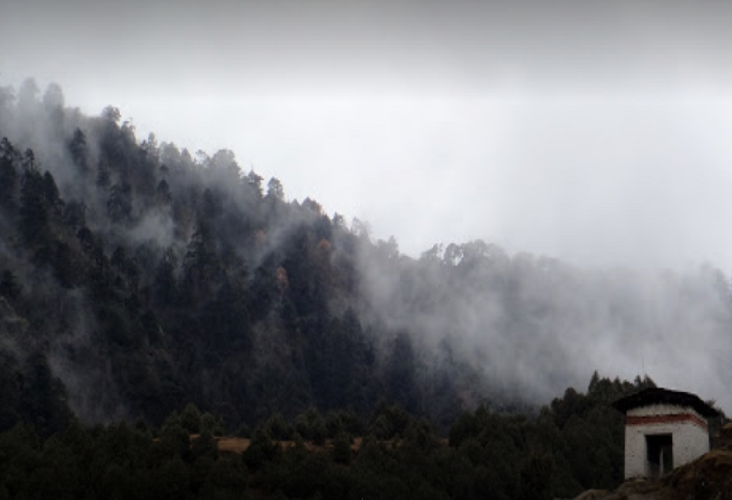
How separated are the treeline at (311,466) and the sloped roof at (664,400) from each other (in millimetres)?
9873

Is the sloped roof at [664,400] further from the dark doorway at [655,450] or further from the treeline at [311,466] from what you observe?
the treeline at [311,466]

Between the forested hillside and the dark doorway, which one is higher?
the forested hillside

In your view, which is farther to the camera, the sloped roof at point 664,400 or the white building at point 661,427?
the sloped roof at point 664,400

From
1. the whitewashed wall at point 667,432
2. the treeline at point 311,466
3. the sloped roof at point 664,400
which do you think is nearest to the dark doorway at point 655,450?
the whitewashed wall at point 667,432

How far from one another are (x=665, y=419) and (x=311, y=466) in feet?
58.4

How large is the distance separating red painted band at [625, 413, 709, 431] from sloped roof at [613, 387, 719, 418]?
0.37 metres

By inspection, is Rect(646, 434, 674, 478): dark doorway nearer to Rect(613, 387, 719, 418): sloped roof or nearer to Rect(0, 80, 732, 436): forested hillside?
Rect(613, 387, 719, 418): sloped roof

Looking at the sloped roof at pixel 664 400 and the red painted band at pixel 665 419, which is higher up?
the sloped roof at pixel 664 400

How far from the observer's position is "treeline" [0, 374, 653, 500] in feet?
113

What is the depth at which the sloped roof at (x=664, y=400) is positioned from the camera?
2627 centimetres

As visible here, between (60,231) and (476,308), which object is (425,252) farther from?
(60,231)

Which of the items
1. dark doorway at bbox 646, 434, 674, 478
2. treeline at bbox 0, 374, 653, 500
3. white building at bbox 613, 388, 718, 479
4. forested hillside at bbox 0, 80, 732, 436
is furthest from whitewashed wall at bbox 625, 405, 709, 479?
forested hillside at bbox 0, 80, 732, 436

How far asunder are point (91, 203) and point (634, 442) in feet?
222

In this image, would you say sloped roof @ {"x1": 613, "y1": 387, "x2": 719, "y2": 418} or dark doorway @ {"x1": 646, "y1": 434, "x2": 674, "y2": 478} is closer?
sloped roof @ {"x1": 613, "y1": 387, "x2": 719, "y2": 418}
